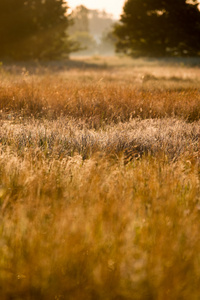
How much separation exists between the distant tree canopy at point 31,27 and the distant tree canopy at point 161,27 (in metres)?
5.66

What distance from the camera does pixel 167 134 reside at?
3.97 m

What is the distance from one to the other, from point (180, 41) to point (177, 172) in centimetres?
2526

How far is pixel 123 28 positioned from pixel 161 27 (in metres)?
3.36

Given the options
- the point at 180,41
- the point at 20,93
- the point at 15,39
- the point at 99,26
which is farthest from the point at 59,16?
the point at 99,26

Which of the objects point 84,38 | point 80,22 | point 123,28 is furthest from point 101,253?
point 80,22

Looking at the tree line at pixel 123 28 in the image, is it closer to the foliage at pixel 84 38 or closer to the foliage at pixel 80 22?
the foliage at pixel 84 38

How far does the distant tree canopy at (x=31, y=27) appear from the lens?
68.9 feet

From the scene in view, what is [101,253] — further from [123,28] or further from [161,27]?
[123,28]

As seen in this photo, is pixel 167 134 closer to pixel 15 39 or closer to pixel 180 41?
pixel 15 39

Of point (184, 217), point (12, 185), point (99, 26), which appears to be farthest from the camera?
point (99, 26)

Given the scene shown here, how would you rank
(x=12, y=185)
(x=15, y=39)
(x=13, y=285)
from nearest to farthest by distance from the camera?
(x=13, y=285)
(x=12, y=185)
(x=15, y=39)

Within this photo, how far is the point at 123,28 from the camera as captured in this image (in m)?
27.0

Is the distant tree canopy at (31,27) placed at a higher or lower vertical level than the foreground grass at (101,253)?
higher

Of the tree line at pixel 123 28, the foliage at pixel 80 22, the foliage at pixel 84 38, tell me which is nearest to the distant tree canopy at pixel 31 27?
the tree line at pixel 123 28
